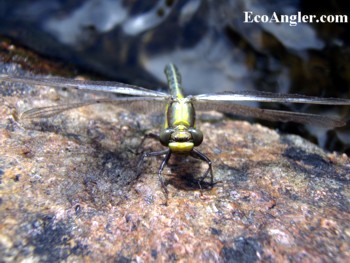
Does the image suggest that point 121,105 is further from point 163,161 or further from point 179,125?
point 163,161

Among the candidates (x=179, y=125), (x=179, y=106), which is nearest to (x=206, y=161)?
(x=179, y=125)

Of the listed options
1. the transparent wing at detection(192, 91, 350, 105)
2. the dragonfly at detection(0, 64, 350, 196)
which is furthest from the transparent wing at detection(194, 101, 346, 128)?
the transparent wing at detection(192, 91, 350, 105)

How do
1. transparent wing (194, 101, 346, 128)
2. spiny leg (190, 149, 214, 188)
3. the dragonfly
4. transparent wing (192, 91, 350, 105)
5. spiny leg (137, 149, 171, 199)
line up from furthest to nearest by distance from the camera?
1. transparent wing (194, 101, 346, 128)
2. transparent wing (192, 91, 350, 105)
3. the dragonfly
4. spiny leg (190, 149, 214, 188)
5. spiny leg (137, 149, 171, 199)

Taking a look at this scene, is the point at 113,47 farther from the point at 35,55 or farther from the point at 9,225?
Answer: the point at 9,225

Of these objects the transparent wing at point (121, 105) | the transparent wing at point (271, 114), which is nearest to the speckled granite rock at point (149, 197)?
the transparent wing at point (121, 105)

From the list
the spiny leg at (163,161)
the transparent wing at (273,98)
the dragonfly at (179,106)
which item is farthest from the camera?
the transparent wing at (273,98)

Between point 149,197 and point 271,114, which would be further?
point 271,114

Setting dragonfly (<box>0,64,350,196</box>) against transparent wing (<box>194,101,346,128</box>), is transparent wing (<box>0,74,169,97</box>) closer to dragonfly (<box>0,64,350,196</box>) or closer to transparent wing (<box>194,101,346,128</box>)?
dragonfly (<box>0,64,350,196</box>)

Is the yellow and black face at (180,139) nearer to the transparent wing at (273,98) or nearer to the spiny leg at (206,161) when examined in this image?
the spiny leg at (206,161)

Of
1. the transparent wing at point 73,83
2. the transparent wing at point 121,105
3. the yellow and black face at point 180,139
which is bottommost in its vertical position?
the yellow and black face at point 180,139
